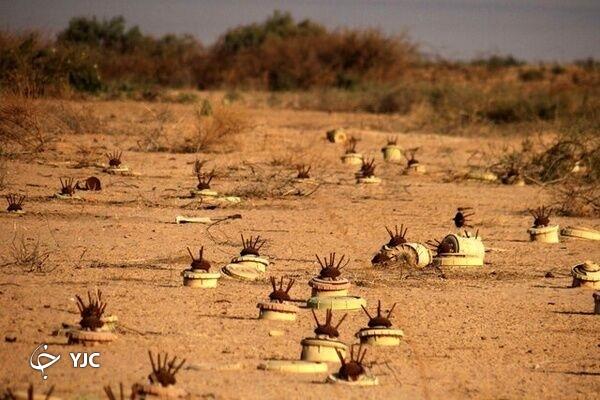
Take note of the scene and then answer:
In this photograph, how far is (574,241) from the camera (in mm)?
13406

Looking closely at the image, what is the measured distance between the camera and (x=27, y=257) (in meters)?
10.5

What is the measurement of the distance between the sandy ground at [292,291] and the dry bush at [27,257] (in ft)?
0.32

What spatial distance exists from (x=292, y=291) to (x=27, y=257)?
2.14m

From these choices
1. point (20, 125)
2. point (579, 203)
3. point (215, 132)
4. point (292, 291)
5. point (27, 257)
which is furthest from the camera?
point (215, 132)

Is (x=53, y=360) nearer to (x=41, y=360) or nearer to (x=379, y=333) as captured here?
(x=41, y=360)

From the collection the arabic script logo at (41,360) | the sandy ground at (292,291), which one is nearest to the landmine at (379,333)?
the sandy ground at (292,291)

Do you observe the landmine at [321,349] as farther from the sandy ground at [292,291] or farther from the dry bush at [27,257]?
the dry bush at [27,257]

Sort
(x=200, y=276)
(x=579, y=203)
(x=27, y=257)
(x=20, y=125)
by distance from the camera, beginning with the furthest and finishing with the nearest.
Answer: (x=20, y=125) < (x=579, y=203) < (x=27, y=257) < (x=200, y=276)

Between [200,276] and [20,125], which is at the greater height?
[20,125]

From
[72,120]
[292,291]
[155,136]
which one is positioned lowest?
[292,291]

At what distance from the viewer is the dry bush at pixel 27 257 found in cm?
1021

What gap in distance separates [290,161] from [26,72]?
215 inches

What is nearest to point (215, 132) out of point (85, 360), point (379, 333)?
point (379, 333)

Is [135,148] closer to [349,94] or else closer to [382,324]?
[382,324]
